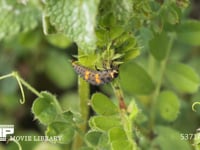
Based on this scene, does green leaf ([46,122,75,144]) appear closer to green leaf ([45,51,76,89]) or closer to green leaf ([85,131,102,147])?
green leaf ([85,131,102,147])

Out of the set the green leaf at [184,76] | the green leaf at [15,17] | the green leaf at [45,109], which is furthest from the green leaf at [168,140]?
the green leaf at [15,17]

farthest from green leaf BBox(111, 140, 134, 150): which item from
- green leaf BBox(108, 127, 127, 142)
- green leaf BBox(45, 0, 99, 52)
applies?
green leaf BBox(45, 0, 99, 52)

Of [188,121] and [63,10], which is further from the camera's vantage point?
[188,121]

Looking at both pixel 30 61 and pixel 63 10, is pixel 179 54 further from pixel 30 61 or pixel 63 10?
pixel 63 10

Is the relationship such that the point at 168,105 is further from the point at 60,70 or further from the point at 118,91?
the point at 60,70

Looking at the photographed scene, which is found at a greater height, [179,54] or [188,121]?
[179,54]

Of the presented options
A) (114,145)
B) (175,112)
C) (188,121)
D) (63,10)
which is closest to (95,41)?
(63,10)

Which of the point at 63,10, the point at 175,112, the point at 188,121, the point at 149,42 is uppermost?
the point at 63,10
